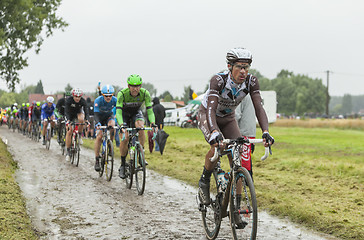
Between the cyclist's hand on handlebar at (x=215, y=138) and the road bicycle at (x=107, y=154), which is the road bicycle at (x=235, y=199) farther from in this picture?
the road bicycle at (x=107, y=154)

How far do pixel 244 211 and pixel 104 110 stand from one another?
22.5 ft

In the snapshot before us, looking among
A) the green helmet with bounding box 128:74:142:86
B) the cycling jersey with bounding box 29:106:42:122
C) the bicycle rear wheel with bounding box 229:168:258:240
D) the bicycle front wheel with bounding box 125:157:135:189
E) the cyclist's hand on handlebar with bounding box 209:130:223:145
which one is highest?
the green helmet with bounding box 128:74:142:86

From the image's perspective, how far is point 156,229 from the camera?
587 centimetres

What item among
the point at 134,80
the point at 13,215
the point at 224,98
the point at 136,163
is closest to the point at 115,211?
the point at 13,215

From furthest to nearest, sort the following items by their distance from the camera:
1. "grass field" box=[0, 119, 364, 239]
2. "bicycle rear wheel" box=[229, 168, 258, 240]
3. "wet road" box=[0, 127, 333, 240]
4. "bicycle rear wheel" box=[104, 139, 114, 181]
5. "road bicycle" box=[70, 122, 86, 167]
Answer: "road bicycle" box=[70, 122, 86, 167], "bicycle rear wheel" box=[104, 139, 114, 181], "grass field" box=[0, 119, 364, 239], "wet road" box=[0, 127, 333, 240], "bicycle rear wheel" box=[229, 168, 258, 240]

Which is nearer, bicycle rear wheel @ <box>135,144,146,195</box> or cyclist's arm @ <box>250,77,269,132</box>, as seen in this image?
cyclist's arm @ <box>250,77,269,132</box>

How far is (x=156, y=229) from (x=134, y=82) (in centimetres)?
347

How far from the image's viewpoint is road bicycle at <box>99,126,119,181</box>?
33.4 ft

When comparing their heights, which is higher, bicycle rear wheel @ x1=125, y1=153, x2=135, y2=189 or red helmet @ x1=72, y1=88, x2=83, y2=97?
red helmet @ x1=72, y1=88, x2=83, y2=97

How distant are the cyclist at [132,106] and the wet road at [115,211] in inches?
42.9

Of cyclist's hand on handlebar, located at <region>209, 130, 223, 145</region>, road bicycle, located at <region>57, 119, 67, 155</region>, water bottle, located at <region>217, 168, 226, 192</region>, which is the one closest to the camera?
cyclist's hand on handlebar, located at <region>209, 130, 223, 145</region>

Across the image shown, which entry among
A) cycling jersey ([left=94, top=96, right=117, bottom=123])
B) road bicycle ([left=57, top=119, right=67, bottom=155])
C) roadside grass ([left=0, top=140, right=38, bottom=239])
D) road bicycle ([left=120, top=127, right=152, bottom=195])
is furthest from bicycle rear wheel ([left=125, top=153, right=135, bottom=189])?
road bicycle ([left=57, top=119, right=67, bottom=155])

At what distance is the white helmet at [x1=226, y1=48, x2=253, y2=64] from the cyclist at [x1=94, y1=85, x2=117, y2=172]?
6.05 metres

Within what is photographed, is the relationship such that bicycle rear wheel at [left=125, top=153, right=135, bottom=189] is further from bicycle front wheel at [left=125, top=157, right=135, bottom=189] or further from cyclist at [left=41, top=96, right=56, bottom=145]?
cyclist at [left=41, top=96, right=56, bottom=145]
